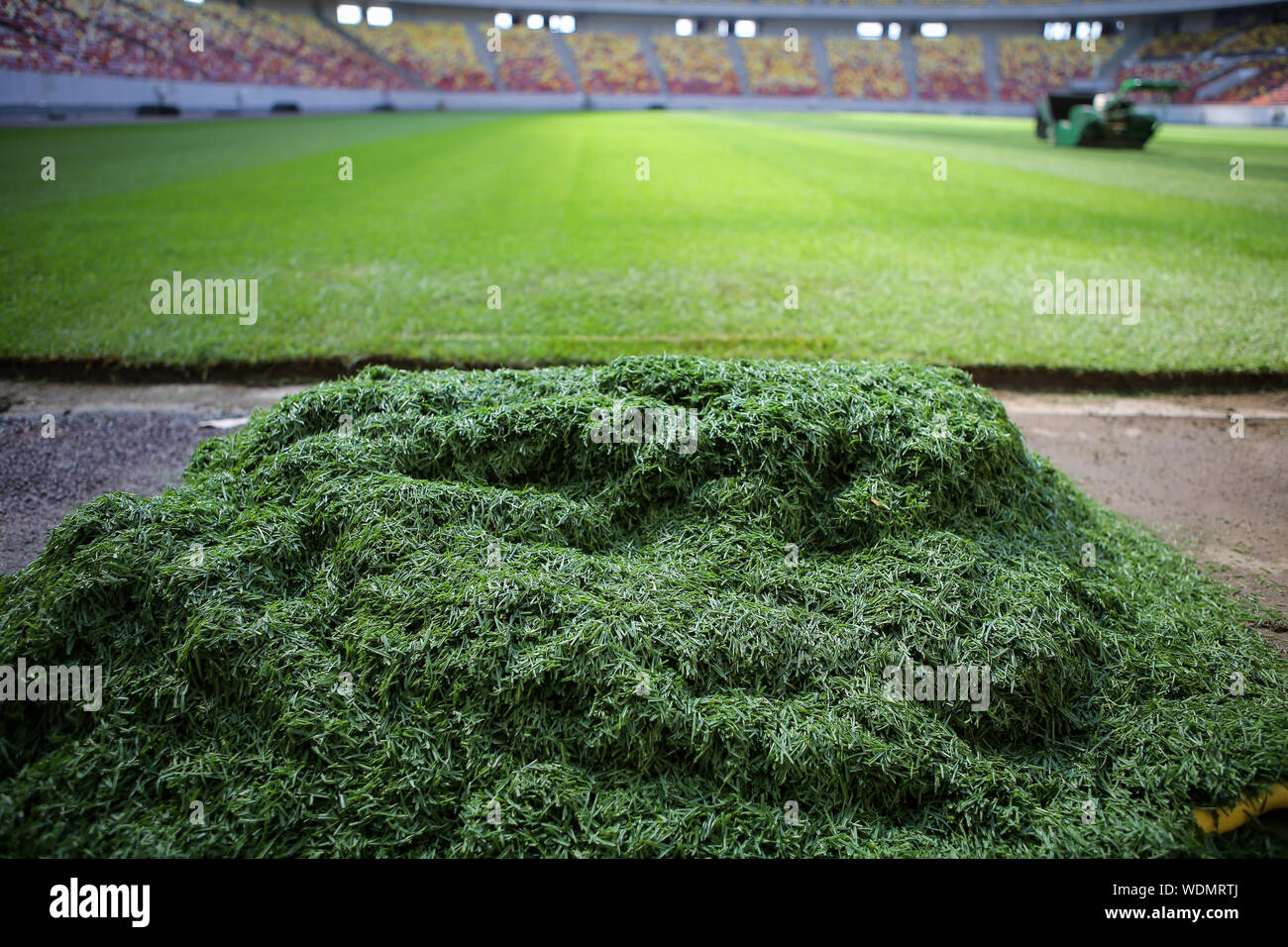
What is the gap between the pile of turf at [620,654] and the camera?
6.32 ft

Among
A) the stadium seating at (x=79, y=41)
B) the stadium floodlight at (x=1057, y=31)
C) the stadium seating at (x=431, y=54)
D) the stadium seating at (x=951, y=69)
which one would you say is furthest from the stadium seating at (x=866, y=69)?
the stadium seating at (x=79, y=41)

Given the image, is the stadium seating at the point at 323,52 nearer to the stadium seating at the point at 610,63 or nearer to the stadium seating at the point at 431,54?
the stadium seating at the point at 431,54

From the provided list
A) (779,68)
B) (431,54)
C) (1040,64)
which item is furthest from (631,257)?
(1040,64)

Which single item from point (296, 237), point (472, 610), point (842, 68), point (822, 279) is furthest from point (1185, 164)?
point (842, 68)

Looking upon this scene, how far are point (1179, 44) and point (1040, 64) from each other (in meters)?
8.51

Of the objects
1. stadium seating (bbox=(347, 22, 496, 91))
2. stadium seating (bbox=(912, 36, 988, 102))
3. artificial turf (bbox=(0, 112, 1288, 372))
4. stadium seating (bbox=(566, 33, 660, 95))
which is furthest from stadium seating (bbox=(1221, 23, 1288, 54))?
stadium seating (bbox=(347, 22, 496, 91))

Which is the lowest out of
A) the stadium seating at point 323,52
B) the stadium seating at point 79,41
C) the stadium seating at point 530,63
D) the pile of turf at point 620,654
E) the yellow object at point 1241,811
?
the yellow object at point 1241,811

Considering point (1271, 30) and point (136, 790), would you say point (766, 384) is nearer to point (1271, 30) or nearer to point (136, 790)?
point (136, 790)

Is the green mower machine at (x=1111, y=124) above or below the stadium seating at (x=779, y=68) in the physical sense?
below

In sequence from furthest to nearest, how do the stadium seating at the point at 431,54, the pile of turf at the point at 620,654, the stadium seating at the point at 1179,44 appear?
the stadium seating at the point at 431,54 < the stadium seating at the point at 1179,44 < the pile of turf at the point at 620,654

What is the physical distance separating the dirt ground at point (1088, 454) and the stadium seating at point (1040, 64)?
6092 centimetres

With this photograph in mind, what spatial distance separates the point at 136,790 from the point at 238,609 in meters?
0.51

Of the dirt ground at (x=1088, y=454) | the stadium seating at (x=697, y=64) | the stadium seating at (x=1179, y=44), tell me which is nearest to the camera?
the dirt ground at (x=1088, y=454)

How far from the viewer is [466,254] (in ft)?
27.5
